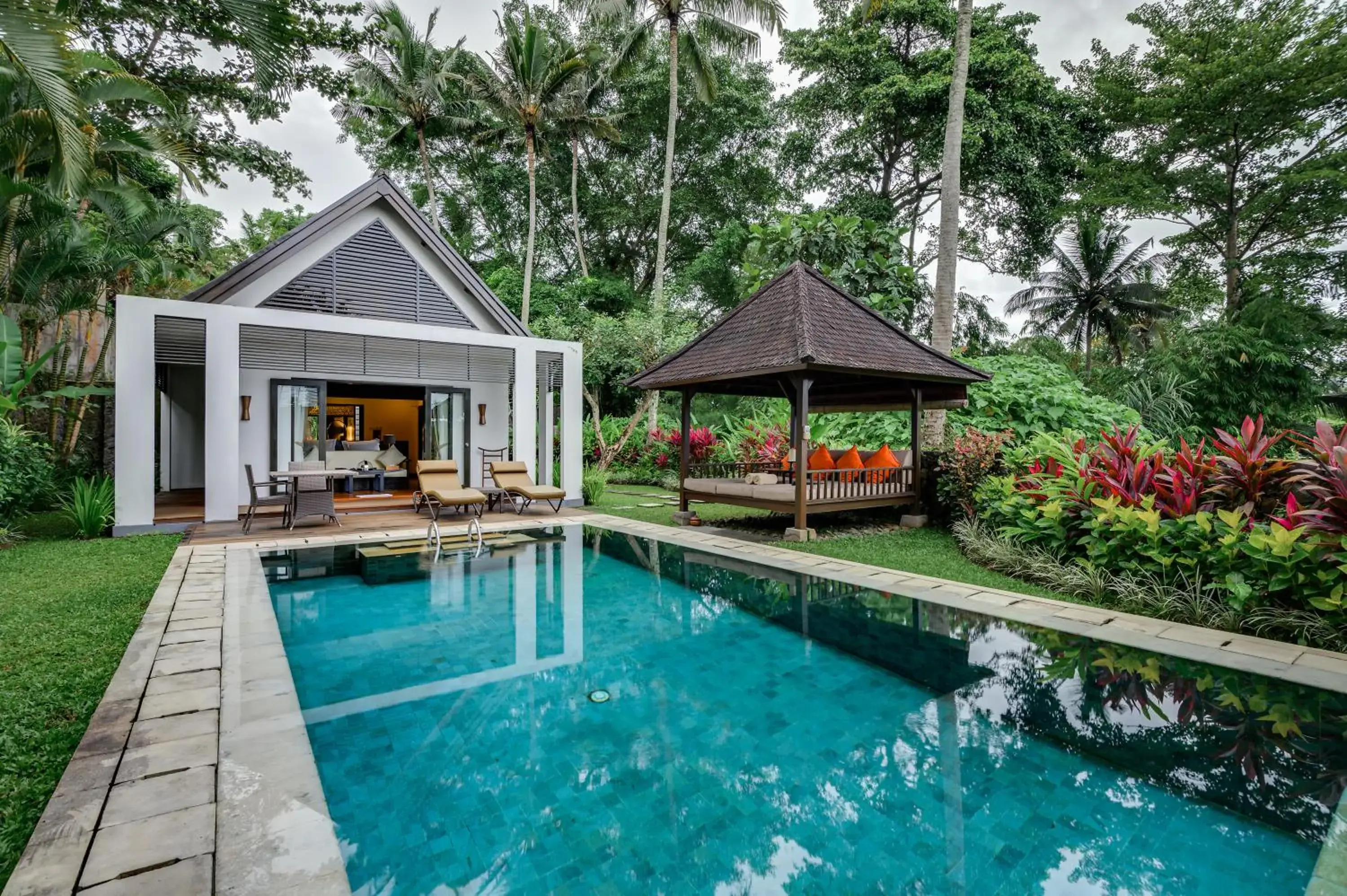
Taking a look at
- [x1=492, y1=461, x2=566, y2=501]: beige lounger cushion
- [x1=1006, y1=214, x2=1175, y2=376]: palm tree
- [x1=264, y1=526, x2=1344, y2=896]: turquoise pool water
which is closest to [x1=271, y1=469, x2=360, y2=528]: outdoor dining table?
[x1=492, y1=461, x2=566, y2=501]: beige lounger cushion

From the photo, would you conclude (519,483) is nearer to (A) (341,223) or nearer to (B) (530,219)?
(A) (341,223)

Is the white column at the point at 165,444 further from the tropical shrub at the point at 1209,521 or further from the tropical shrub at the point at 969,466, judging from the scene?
the tropical shrub at the point at 1209,521

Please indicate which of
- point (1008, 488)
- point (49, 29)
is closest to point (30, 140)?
point (49, 29)

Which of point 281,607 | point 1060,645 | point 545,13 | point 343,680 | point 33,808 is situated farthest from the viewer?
point 545,13

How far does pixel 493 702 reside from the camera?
13.1 feet

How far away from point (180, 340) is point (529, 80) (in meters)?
13.3

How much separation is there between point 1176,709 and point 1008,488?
4.71m

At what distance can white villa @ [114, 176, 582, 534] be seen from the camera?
10078 mm

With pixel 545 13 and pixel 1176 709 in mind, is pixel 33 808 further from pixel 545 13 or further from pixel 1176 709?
pixel 545 13

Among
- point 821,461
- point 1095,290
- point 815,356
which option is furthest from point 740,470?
point 1095,290

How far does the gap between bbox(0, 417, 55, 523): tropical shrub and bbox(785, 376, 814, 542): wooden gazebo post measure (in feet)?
36.3

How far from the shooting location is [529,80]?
19641 millimetres

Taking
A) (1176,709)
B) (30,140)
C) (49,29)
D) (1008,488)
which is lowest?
(1176,709)

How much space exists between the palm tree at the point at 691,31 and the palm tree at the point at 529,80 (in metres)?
1.69
